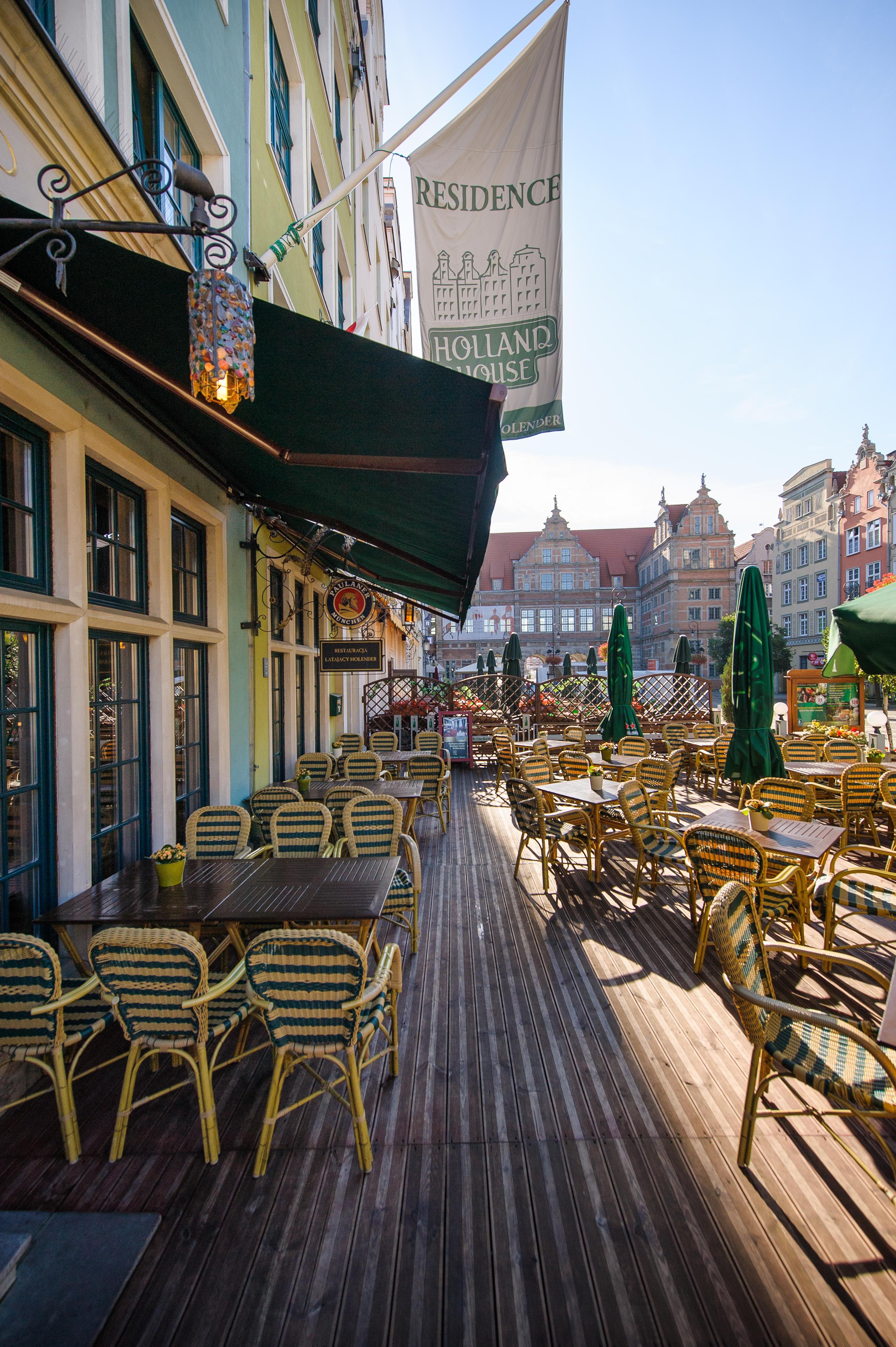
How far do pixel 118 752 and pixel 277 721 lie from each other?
3.37 metres

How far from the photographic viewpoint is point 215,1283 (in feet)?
6.41

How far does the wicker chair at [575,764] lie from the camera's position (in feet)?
23.5

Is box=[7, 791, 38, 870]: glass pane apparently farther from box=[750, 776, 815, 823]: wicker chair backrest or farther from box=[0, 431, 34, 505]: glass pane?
box=[750, 776, 815, 823]: wicker chair backrest

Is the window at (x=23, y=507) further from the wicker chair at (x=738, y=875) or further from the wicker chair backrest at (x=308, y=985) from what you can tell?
the wicker chair at (x=738, y=875)

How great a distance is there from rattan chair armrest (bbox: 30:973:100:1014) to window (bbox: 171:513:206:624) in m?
2.62

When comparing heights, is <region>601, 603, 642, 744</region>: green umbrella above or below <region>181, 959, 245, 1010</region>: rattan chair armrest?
above

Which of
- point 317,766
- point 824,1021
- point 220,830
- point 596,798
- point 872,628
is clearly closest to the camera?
point 824,1021

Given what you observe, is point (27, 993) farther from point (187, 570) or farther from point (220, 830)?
point (187, 570)

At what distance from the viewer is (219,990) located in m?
2.42

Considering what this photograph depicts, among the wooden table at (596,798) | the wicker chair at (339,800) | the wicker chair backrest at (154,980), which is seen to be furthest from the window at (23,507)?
the wooden table at (596,798)

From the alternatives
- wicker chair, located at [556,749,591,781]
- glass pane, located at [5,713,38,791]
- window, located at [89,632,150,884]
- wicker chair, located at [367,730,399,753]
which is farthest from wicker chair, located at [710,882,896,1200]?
wicker chair, located at [367,730,399,753]

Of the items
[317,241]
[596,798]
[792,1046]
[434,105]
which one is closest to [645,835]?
[596,798]

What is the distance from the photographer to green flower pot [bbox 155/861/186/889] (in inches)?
127

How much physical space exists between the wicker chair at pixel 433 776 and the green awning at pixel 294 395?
3886 millimetres
